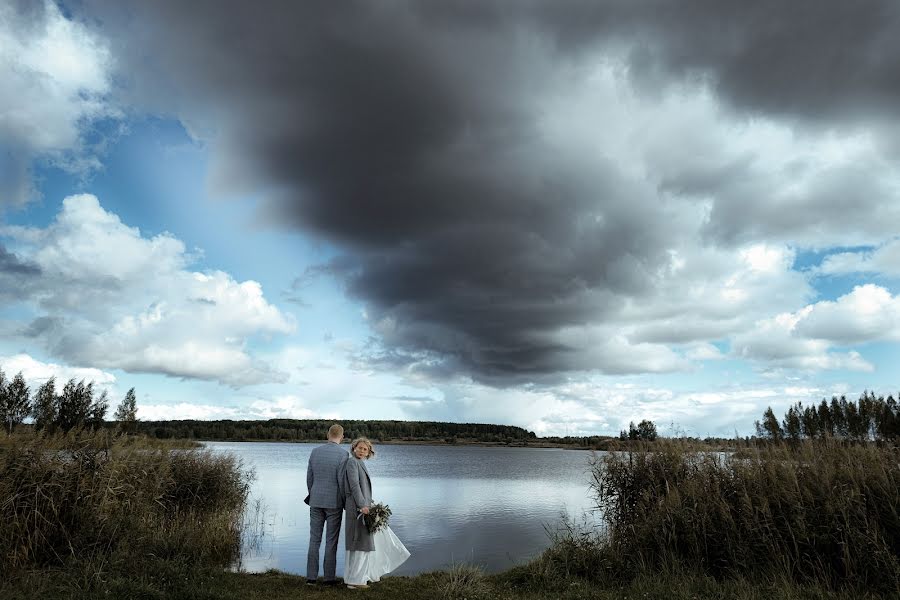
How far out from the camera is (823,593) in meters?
8.71

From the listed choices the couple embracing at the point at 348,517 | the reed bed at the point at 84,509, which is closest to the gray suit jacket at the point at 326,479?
the couple embracing at the point at 348,517

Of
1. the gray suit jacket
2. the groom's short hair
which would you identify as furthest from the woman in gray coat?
the groom's short hair

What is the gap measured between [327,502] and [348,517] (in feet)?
1.61

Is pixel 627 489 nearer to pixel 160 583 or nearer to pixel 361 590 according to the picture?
pixel 361 590

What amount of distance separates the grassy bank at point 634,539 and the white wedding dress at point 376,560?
0.94ft

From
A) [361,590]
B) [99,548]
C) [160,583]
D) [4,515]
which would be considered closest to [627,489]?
[361,590]

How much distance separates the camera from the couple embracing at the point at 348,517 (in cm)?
1045

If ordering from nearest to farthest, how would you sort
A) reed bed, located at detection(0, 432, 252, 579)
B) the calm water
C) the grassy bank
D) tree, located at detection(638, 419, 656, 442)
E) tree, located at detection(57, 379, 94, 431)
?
the grassy bank → reed bed, located at detection(0, 432, 252, 579) → tree, located at detection(638, 419, 656, 442) → the calm water → tree, located at detection(57, 379, 94, 431)

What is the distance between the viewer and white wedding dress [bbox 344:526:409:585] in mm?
10406

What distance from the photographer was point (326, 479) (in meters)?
10.8

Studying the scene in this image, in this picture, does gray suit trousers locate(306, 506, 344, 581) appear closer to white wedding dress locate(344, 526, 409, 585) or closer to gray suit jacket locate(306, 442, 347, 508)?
gray suit jacket locate(306, 442, 347, 508)

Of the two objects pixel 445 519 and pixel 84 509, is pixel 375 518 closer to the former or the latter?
pixel 84 509

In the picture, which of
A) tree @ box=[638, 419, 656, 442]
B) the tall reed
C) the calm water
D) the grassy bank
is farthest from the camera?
the calm water

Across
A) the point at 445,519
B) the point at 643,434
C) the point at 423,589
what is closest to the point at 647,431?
the point at 643,434
